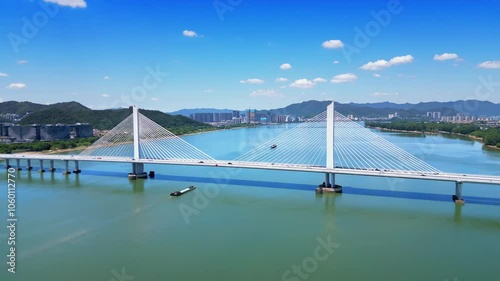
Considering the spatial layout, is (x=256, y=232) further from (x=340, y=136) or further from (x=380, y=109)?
(x=380, y=109)

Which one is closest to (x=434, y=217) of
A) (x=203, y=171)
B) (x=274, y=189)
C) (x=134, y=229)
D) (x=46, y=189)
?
(x=274, y=189)

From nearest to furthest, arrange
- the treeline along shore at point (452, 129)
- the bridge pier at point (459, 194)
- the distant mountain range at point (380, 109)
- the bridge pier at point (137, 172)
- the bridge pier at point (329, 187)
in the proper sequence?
the bridge pier at point (459, 194) < the bridge pier at point (329, 187) < the bridge pier at point (137, 172) < the treeline along shore at point (452, 129) < the distant mountain range at point (380, 109)

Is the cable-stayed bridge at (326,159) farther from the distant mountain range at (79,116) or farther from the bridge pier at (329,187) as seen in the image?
the distant mountain range at (79,116)

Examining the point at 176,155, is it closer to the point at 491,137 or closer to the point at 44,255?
the point at 44,255

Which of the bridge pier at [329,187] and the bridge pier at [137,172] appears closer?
the bridge pier at [329,187]

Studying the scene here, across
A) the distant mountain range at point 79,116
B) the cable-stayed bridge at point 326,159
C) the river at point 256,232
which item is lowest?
the river at point 256,232

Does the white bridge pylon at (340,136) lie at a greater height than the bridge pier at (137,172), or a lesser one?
greater

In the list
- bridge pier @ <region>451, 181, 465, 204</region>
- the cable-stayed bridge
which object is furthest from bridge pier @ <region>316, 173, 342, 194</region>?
bridge pier @ <region>451, 181, 465, 204</region>

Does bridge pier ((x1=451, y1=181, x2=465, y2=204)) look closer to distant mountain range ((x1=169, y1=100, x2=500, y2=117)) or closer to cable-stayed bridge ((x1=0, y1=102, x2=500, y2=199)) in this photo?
cable-stayed bridge ((x1=0, y1=102, x2=500, y2=199))

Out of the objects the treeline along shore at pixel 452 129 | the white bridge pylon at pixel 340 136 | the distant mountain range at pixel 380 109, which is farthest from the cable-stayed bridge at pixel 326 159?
the distant mountain range at pixel 380 109
